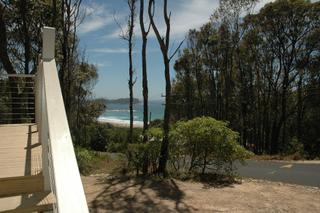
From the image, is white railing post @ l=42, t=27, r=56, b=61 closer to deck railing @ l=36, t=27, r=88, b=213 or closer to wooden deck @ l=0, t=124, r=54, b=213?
deck railing @ l=36, t=27, r=88, b=213

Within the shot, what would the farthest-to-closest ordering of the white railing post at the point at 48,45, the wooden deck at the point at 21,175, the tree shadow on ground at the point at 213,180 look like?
1. the tree shadow on ground at the point at 213,180
2. the white railing post at the point at 48,45
3. the wooden deck at the point at 21,175

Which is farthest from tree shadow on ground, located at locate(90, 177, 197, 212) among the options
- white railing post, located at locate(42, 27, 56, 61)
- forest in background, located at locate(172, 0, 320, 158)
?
forest in background, located at locate(172, 0, 320, 158)

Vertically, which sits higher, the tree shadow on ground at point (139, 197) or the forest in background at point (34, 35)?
the forest in background at point (34, 35)

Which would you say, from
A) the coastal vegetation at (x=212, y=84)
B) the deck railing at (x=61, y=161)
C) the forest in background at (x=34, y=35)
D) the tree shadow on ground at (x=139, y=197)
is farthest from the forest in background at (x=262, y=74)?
the deck railing at (x=61, y=161)

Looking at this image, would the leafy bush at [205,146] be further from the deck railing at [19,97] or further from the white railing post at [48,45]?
the white railing post at [48,45]

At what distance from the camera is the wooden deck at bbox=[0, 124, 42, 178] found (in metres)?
3.92

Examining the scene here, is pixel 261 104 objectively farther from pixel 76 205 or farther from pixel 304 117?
pixel 76 205

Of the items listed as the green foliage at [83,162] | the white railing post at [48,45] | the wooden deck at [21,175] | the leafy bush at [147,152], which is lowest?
the green foliage at [83,162]

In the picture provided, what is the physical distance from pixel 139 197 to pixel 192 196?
1.03 metres

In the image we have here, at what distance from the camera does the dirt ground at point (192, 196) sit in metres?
6.61

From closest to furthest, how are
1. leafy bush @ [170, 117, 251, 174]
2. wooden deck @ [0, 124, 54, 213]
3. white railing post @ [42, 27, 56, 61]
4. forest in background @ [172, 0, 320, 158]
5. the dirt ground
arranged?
1. wooden deck @ [0, 124, 54, 213]
2. white railing post @ [42, 27, 56, 61]
3. the dirt ground
4. leafy bush @ [170, 117, 251, 174]
5. forest in background @ [172, 0, 320, 158]

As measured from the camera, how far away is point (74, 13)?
1500 centimetres

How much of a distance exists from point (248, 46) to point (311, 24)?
4584mm

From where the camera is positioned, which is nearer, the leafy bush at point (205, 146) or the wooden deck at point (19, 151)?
the wooden deck at point (19, 151)
